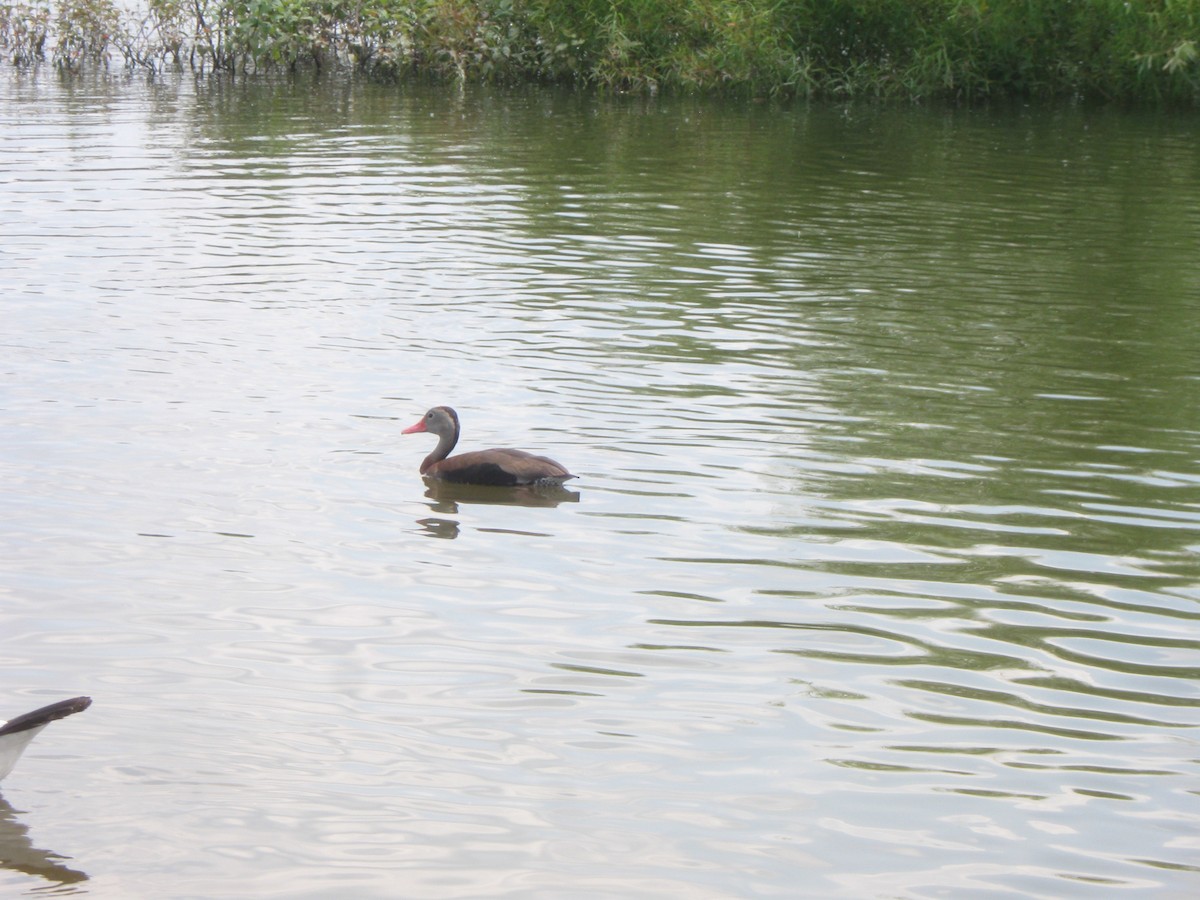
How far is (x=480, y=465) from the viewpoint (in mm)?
10086

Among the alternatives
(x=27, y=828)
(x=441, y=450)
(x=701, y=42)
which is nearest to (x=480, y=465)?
(x=441, y=450)

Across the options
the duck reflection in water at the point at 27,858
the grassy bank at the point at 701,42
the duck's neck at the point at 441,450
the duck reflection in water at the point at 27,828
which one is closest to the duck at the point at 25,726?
the duck reflection in water at the point at 27,828

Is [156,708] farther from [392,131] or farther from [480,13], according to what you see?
[480,13]

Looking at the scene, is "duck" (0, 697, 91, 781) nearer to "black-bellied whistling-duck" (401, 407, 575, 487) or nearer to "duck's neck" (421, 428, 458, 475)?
"black-bellied whistling-duck" (401, 407, 575, 487)

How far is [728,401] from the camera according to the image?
38.7ft

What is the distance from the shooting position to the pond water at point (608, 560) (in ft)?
19.6

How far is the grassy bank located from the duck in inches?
1105

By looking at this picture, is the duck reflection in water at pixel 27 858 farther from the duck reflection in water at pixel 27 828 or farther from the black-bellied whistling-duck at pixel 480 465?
the black-bellied whistling-duck at pixel 480 465

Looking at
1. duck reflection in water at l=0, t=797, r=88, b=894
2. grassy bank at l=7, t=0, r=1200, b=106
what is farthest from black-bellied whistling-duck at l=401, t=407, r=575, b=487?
grassy bank at l=7, t=0, r=1200, b=106

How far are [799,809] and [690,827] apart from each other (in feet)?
1.35

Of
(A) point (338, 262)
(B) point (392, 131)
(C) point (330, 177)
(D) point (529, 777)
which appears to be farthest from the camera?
(B) point (392, 131)

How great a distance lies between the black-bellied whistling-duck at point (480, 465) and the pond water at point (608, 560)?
0.39 feet

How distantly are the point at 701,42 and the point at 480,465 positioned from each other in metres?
27.3

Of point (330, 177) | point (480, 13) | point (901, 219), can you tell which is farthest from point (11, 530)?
point (480, 13)
